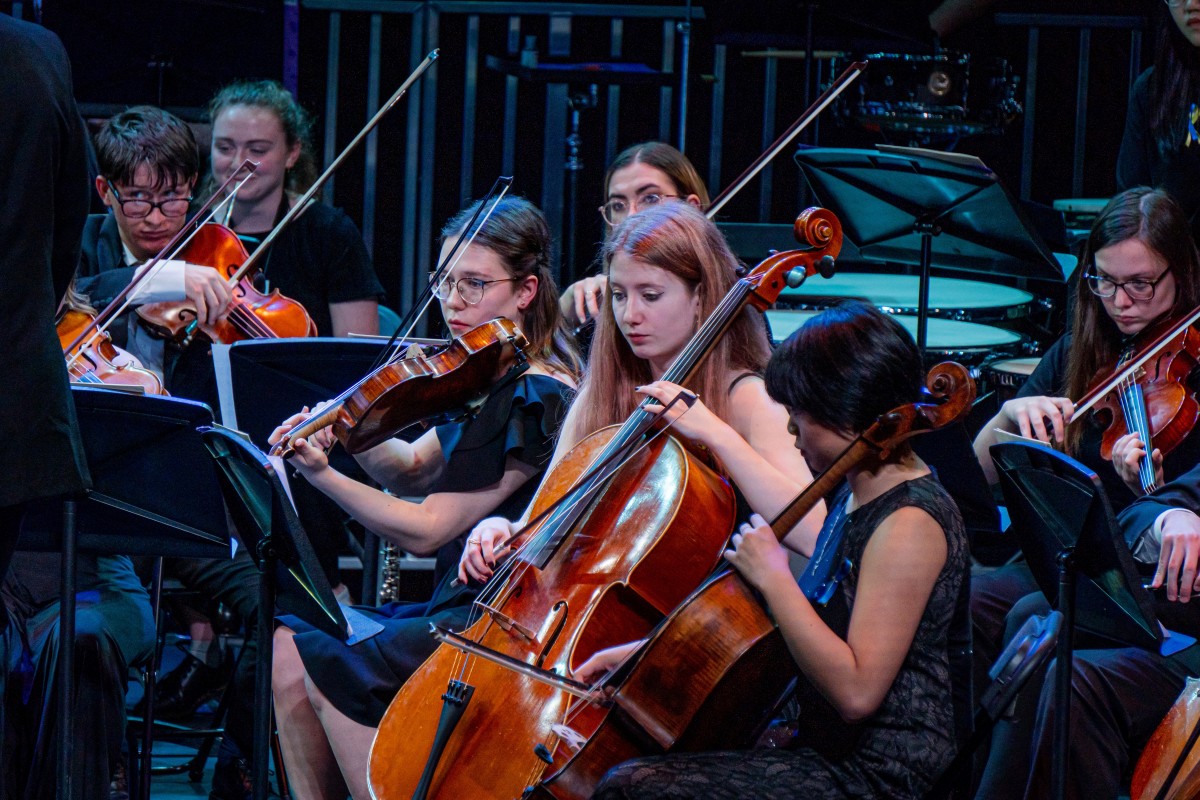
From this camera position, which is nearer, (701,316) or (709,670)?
(709,670)

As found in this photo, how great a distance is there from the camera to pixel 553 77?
4.61 meters

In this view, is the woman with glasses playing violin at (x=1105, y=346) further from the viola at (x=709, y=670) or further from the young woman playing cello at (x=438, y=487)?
the young woman playing cello at (x=438, y=487)

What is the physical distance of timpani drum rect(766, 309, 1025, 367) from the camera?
378 centimetres

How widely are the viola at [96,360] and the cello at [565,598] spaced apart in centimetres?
115

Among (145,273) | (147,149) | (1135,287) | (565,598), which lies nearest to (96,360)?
(145,273)

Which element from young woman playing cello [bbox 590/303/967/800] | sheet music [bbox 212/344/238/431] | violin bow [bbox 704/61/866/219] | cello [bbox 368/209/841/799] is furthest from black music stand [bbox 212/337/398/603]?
young woman playing cello [bbox 590/303/967/800]

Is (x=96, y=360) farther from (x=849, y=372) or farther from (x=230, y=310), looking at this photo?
(x=849, y=372)

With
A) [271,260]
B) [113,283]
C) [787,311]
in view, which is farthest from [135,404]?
[787,311]

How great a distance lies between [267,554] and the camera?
2.30 meters

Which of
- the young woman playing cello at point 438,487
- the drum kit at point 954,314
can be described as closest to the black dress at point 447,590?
the young woman playing cello at point 438,487

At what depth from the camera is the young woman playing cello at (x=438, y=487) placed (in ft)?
8.50

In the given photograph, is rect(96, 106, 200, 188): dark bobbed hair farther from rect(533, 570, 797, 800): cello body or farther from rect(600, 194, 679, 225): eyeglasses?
rect(533, 570, 797, 800): cello body

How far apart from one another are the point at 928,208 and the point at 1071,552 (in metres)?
1.49

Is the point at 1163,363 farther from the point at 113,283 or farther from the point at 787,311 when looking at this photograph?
the point at 113,283
